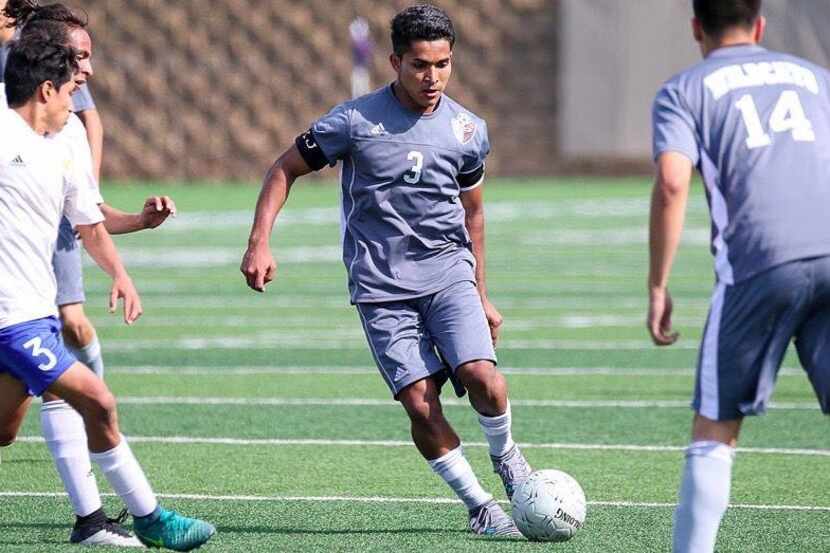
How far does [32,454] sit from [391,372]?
2.76 m

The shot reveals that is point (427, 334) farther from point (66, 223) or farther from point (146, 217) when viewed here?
point (66, 223)

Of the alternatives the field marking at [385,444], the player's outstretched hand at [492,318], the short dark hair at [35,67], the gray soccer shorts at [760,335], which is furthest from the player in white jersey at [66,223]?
the gray soccer shorts at [760,335]

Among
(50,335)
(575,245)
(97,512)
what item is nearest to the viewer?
(50,335)

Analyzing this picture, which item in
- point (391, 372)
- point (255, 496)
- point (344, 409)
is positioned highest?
point (391, 372)

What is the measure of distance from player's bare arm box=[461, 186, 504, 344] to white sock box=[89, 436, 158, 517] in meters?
1.66

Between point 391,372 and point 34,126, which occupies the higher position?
point 34,126

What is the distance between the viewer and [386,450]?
28.7 feet

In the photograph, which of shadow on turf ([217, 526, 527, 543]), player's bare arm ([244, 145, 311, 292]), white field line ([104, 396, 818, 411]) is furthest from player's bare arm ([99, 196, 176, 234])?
white field line ([104, 396, 818, 411])

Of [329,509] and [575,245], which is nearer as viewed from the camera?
[329,509]

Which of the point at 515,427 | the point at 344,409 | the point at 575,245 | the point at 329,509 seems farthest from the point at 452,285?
the point at 575,245

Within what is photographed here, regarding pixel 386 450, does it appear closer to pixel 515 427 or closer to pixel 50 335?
pixel 515 427

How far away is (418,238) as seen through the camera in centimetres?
685

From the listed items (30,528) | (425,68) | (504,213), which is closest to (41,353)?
(30,528)

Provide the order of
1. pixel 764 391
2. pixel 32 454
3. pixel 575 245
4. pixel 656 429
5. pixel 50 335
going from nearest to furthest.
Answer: pixel 764 391, pixel 50 335, pixel 32 454, pixel 656 429, pixel 575 245
